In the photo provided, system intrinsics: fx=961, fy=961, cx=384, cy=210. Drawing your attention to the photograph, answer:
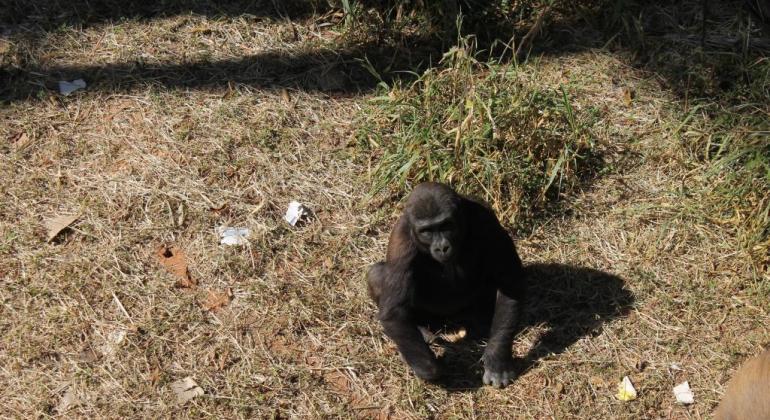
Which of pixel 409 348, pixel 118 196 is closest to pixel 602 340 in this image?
pixel 409 348

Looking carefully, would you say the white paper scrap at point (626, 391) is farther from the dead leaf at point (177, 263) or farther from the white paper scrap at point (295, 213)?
the dead leaf at point (177, 263)

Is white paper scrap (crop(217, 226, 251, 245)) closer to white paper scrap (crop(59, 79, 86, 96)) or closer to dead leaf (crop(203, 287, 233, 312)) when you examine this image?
dead leaf (crop(203, 287, 233, 312))

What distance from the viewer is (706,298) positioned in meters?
6.36

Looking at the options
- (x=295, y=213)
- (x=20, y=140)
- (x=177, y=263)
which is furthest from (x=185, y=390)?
(x=20, y=140)

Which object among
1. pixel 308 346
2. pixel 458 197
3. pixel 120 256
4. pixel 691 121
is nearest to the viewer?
pixel 458 197

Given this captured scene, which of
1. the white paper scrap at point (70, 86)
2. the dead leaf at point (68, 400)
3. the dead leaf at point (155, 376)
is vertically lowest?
the dead leaf at point (68, 400)

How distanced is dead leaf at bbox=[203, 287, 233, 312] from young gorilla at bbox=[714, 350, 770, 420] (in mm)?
3151

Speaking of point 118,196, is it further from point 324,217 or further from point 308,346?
point 308,346

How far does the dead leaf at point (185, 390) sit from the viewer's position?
572cm

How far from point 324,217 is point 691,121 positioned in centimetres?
297

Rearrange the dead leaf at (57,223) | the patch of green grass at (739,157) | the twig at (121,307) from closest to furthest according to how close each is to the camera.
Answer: the twig at (121,307)
the patch of green grass at (739,157)
the dead leaf at (57,223)

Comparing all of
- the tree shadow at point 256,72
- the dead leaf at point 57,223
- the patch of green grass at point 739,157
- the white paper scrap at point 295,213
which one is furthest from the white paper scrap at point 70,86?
the patch of green grass at point 739,157

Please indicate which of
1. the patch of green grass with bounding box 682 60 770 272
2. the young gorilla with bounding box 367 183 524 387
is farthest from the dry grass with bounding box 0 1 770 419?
the young gorilla with bounding box 367 183 524 387

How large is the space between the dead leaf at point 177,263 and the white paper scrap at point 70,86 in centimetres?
195
